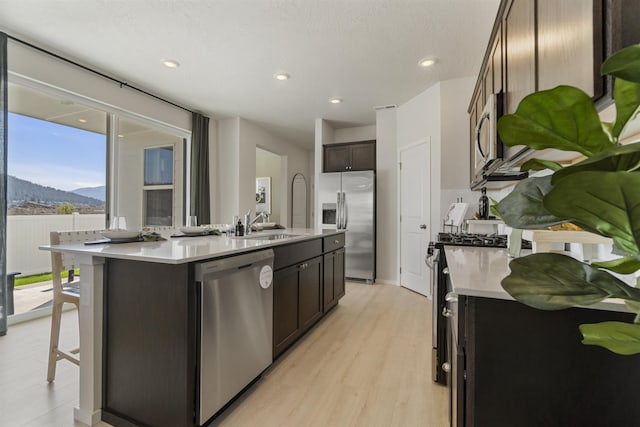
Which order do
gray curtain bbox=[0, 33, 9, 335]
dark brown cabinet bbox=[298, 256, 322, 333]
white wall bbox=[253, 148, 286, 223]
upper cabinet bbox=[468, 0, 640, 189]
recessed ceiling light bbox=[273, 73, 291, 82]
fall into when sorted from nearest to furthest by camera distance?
1. upper cabinet bbox=[468, 0, 640, 189]
2. dark brown cabinet bbox=[298, 256, 322, 333]
3. gray curtain bbox=[0, 33, 9, 335]
4. recessed ceiling light bbox=[273, 73, 291, 82]
5. white wall bbox=[253, 148, 286, 223]

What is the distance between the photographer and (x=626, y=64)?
318 mm

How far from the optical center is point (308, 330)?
2.76 m

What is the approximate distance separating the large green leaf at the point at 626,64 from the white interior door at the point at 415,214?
3.69 metres

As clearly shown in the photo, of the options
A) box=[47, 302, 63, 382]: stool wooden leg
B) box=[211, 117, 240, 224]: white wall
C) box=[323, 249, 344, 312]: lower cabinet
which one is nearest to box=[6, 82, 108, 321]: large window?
box=[47, 302, 63, 382]: stool wooden leg

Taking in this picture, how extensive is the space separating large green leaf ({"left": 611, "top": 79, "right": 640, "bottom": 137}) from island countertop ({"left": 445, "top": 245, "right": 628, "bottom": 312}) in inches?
16.8

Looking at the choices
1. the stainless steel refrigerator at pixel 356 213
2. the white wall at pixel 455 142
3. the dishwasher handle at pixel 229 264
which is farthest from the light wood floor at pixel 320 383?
the stainless steel refrigerator at pixel 356 213

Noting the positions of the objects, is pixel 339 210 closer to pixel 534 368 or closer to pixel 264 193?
pixel 264 193

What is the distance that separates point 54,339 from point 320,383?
71.9 inches

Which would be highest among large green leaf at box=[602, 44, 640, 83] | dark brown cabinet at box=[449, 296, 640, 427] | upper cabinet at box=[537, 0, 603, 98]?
upper cabinet at box=[537, 0, 603, 98]

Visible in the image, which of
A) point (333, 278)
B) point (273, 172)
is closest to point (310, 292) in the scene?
point (333, 278)

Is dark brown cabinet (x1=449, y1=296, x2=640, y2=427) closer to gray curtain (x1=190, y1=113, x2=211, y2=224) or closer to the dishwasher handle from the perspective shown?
the dishwasher handle

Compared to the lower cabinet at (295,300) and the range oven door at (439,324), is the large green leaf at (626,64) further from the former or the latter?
the lower cabinet at (295,300)

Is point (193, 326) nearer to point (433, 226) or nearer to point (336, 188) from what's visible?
point (433, 226)

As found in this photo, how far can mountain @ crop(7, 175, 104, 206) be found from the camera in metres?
2.93
